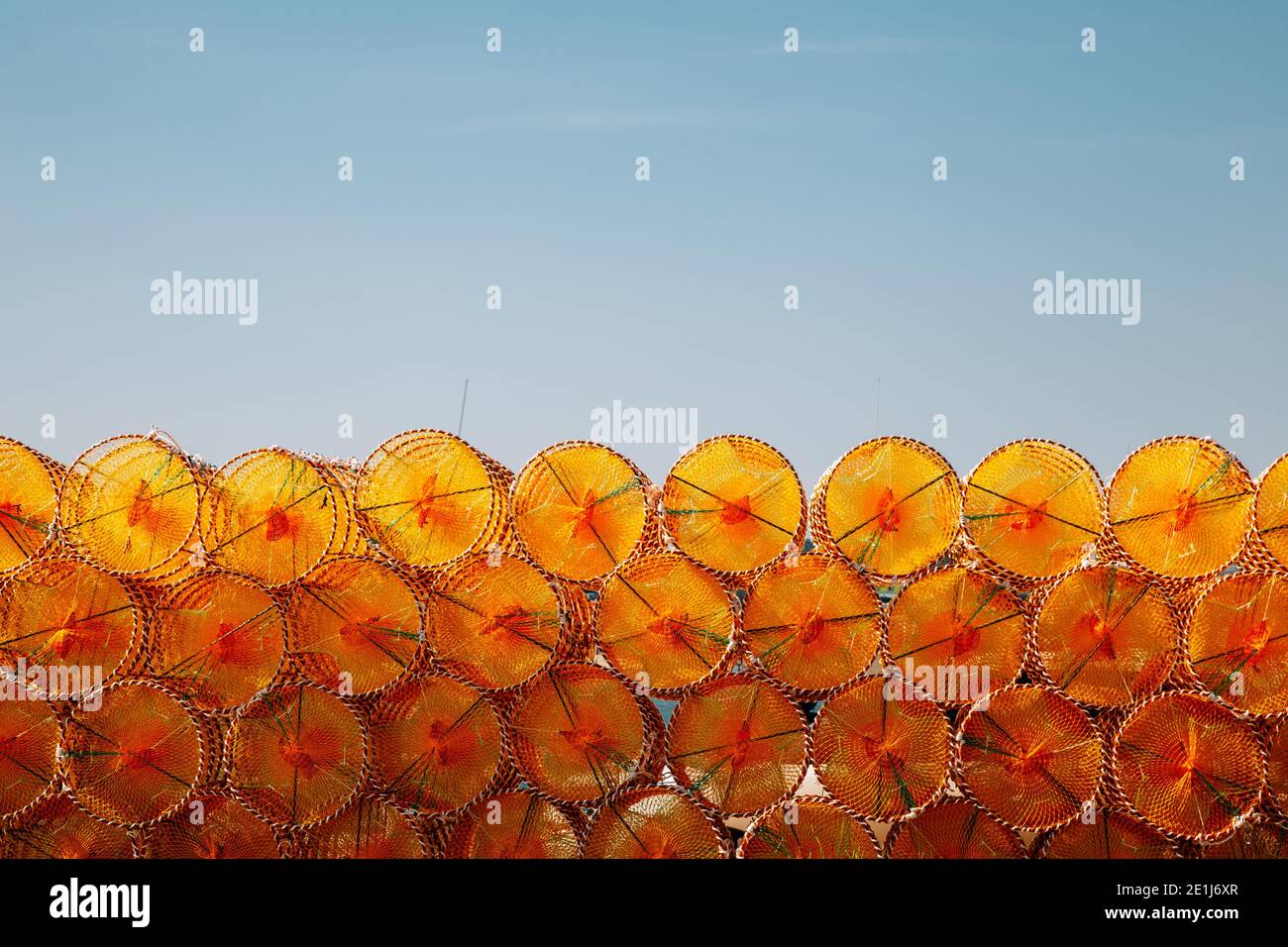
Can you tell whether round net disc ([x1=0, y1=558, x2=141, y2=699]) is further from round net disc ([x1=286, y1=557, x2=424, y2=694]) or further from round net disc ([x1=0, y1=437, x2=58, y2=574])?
round net disc ([x1=286, y1=557, x2=424, y2=694])

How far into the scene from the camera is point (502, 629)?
5891 millimetres

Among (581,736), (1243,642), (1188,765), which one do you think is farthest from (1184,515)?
(581,736)

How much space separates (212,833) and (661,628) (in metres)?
2.38

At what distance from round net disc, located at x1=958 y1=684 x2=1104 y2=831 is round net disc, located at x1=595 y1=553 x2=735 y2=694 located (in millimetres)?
1309

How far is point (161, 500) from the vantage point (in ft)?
19.7

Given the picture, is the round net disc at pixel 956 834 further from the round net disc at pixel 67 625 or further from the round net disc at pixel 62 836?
the round net disc at pixel 67 625

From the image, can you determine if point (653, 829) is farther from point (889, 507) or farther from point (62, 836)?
point (62, 836)

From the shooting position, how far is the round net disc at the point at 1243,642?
5949 mm

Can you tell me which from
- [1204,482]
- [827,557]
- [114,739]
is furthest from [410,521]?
[1204,482]

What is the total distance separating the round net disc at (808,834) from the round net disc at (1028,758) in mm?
610

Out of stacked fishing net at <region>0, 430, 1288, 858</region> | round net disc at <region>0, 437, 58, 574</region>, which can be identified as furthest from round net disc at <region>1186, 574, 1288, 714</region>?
round net disc at <region>0, 437, 58, 574</region>
